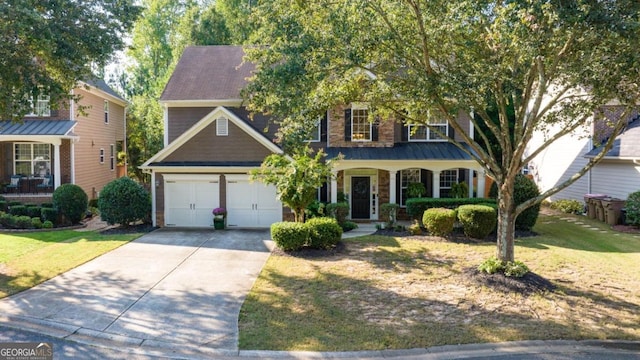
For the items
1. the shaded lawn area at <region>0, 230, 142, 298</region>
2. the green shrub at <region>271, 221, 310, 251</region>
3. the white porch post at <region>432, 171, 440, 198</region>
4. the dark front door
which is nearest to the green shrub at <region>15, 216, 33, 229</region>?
the shaded lawn area at <region>0, 230, 142, 298</region>

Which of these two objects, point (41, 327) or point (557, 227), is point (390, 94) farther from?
point (557, 227)

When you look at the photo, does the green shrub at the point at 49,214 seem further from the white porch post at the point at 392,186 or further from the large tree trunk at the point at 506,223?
the large tree trunk at the point at 506,223

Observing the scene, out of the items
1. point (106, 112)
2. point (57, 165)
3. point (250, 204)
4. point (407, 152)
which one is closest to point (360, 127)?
point (407, 152)

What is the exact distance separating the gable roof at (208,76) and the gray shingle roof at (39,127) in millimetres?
5128

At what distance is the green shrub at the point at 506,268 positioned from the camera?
402 inches

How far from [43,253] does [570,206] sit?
22329 millimetres

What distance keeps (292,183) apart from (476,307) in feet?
23.5

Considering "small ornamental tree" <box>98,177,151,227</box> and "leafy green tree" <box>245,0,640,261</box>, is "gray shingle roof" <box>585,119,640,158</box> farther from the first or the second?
"small ornamental tree" <box>98,177,151,227</box>

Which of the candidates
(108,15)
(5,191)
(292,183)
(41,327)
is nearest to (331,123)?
(292,183)

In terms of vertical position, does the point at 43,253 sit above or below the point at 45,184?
below

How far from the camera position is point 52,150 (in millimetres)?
22797

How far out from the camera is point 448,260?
12695mm

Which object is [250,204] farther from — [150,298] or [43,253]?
[150,298]

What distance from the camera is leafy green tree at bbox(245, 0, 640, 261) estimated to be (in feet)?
29.3
